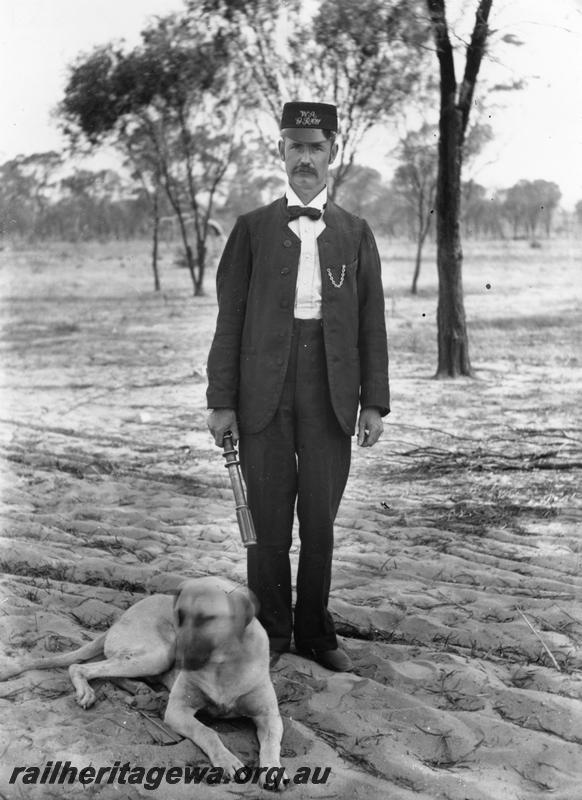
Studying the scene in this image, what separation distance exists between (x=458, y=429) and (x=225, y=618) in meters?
2.78

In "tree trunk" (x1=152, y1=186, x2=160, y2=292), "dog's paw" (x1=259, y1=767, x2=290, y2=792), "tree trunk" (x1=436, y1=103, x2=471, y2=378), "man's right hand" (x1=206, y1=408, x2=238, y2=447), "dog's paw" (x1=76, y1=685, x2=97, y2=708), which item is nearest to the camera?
"dog's paw" (x1=259, y1=767, x2=290, y2=792)

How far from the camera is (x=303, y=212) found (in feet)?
9.81

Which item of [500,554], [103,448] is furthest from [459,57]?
[103,448]

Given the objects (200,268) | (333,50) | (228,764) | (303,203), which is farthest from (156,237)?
(228,764)

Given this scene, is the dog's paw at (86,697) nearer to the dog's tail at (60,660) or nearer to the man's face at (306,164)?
the dog's tail at (60,660)

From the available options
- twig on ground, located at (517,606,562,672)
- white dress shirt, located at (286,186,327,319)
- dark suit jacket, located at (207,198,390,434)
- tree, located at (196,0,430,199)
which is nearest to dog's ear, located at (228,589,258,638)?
dark suit jacket, located at (207,198,390,434)

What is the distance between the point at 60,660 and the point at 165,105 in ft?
8.98

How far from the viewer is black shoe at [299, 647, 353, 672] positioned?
10.1 ft

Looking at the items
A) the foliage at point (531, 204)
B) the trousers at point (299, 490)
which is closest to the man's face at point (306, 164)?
the trousers at point (299, 490)

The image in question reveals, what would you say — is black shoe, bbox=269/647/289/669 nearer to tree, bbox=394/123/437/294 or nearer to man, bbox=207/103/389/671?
man, bbox=207/103/389/671

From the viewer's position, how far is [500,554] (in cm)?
409

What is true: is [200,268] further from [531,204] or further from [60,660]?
[60,660]

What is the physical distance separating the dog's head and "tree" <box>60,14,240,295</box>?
2560mm

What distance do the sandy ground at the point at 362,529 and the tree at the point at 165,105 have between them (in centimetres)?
64
